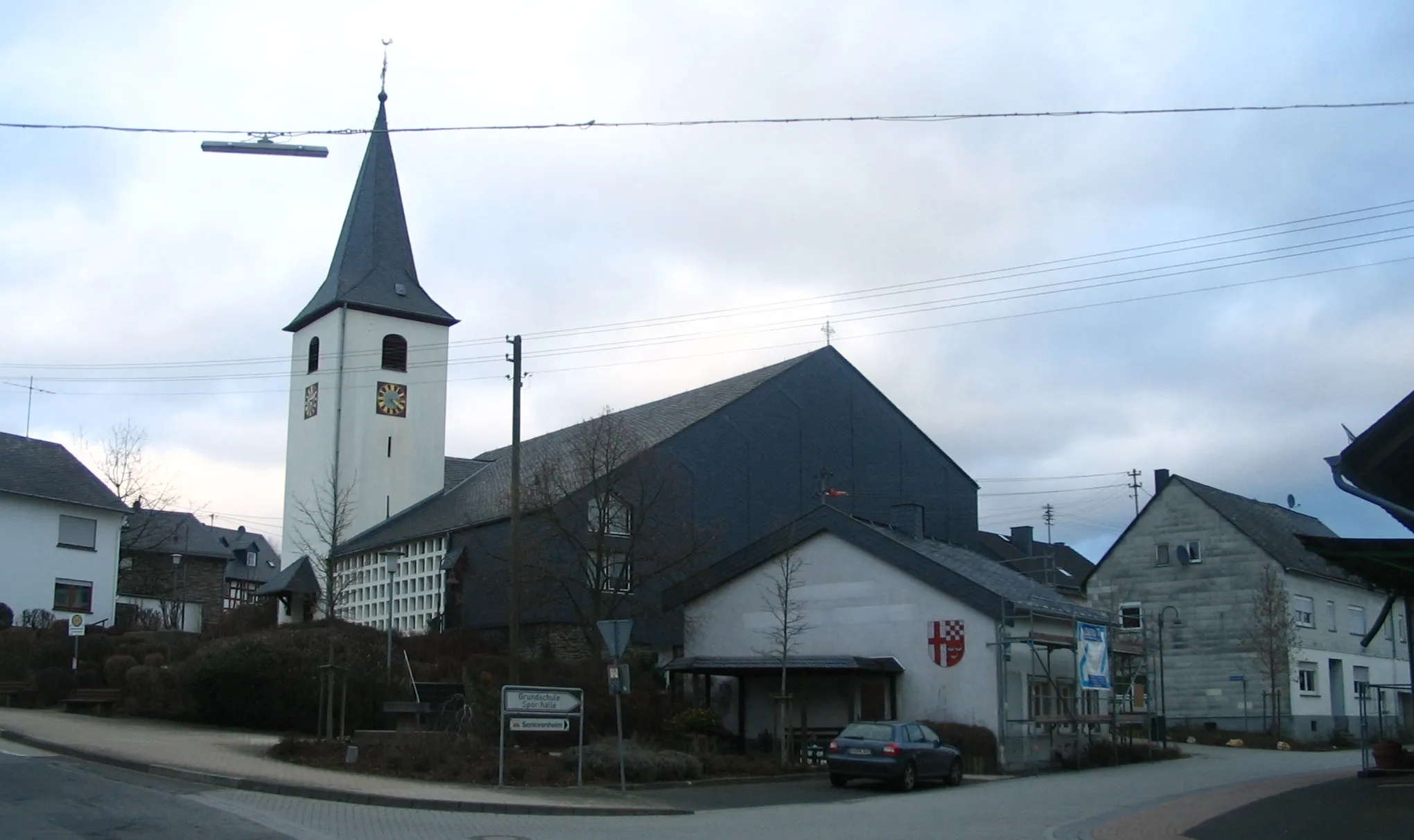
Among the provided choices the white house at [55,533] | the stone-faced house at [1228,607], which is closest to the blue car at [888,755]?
the stone-faced house at [1228,607]

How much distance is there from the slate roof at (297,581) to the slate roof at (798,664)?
21.5 meters

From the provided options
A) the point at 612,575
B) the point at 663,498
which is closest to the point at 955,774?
the point at 612,575

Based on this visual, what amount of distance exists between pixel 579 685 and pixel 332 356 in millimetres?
24059

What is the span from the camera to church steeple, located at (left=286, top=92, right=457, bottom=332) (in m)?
50.9

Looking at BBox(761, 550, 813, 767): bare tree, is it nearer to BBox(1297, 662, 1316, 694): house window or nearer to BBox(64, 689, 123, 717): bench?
BBox(64, 689, 123, 717): bench

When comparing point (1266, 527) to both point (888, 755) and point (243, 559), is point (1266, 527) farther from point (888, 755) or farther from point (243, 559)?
point (243, 559)

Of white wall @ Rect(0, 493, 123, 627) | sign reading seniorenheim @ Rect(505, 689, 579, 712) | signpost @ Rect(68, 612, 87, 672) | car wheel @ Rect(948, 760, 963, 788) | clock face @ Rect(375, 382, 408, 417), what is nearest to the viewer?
sign reading seniorenheim @ Rect(505, 689, 579, 712)

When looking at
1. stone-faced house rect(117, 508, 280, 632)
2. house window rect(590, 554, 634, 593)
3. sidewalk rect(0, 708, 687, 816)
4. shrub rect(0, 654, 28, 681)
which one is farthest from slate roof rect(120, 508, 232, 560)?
sidewalk rect(0, 708, 687, 816)

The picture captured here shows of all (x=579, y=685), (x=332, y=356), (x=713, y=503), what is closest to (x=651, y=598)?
(x=713, y=503)

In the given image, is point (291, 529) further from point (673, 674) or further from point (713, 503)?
point (673, 674)

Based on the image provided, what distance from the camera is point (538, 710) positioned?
877 inches

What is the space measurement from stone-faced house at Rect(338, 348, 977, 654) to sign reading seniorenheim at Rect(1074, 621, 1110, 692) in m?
9.81

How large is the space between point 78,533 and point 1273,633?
4365 cm

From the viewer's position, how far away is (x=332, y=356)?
5050cm
